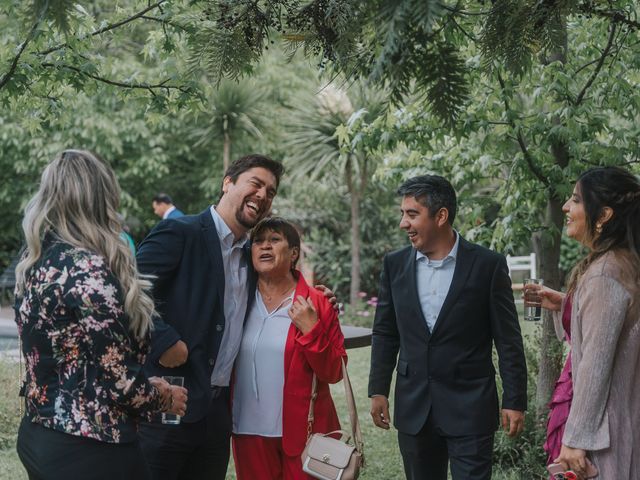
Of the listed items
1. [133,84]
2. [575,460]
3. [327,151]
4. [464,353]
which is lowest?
[575,460]

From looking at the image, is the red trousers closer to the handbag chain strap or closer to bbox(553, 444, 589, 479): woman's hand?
the handbag chain strap

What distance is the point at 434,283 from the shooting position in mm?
3992

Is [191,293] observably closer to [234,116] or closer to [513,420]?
[513,420]

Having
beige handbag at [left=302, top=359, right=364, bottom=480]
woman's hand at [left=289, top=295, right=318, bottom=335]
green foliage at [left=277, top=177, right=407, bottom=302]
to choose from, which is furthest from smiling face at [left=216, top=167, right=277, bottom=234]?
green foliage at [left=277, top=177, right=407, bottom=302]

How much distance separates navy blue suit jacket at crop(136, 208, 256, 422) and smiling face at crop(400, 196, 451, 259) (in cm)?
93

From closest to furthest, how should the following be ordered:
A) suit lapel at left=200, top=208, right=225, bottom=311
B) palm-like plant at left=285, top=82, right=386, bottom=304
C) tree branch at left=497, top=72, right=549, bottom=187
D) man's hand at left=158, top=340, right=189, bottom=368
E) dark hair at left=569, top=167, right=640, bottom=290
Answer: dark hair at left=569, top=167, right=640, bottom=290 < man's hand at left=158, top=340, right=189, bottom=368 < suit lapel at left=200, top=208, right=225, bottom=311 < tree branch at left=497, top=72, right=549, bottom=187 < palm-like plant at left=285, top=82, right=386, bottom=304

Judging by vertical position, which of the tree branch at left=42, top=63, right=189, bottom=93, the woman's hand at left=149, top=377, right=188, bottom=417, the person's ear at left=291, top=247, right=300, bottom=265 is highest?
the tree branch at left=42, top=63, right=189, bottom=93

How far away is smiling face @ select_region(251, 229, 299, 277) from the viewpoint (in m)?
3.97

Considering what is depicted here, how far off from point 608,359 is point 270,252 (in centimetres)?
167

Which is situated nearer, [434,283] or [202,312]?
[202,312]

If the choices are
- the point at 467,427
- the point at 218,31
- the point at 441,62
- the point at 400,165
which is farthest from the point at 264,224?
the point at 400,165

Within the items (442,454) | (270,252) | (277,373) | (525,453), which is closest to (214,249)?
(270,252)

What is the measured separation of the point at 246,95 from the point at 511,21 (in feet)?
48.4

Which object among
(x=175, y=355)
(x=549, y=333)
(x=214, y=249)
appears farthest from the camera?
(x=549, y=333)
